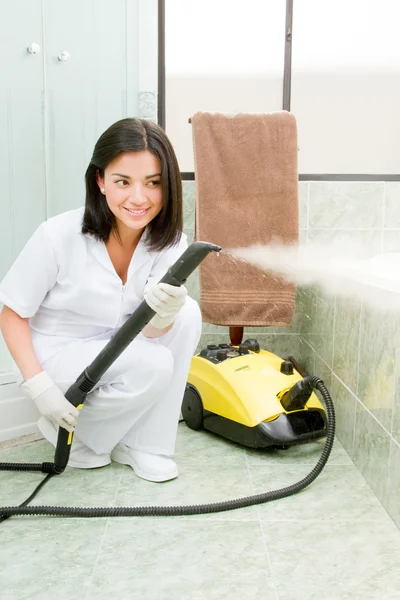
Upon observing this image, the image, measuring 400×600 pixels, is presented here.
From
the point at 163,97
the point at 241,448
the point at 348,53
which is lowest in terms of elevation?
the point at 241,448

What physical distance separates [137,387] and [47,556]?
38cm

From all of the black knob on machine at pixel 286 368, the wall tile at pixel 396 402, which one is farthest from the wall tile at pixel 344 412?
the wall tile at pixel 396 402

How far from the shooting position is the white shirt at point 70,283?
112 centimetres

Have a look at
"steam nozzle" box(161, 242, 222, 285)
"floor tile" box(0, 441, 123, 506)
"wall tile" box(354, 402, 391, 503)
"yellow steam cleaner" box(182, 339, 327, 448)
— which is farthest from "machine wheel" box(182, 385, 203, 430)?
"steam nozzle" box(161, 242, 222, 285)

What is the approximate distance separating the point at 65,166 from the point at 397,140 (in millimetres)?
1238

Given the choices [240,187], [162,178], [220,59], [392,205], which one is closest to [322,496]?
[162,178]

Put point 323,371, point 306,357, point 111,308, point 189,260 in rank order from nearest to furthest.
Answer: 1. point 189,260
2. point 111,308
3. point 323,371
4. point 306,357

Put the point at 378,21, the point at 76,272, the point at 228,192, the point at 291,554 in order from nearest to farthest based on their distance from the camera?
the point at 291,554 → the point at 76,272 → the point at 228,192 → the point at 378,21

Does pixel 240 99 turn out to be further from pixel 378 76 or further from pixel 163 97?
pixel 378 76

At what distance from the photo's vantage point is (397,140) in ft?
6.84

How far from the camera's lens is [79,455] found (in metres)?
1.26

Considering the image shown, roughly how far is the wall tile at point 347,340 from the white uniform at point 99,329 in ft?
1.19

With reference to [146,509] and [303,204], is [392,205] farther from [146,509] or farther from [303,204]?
[146,509]

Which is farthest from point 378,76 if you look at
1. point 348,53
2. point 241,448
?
point 241,448
